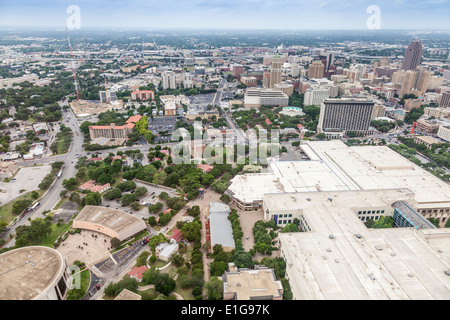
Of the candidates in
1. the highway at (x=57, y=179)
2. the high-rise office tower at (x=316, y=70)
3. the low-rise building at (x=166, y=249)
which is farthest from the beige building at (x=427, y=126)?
the highway at (x=57, y=179)

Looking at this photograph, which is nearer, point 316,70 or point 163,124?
point 163,124

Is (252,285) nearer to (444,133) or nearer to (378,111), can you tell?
(444,133)

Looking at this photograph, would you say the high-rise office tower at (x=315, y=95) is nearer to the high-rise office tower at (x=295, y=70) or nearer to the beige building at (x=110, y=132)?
the high-rise office tower at (x=295, y=70)

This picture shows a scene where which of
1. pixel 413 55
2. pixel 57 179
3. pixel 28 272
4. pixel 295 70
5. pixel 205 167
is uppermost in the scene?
pixel 413 55

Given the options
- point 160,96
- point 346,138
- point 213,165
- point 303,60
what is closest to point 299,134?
point 346,138

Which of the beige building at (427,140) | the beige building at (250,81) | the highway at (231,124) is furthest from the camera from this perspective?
the beige building at (250,81)

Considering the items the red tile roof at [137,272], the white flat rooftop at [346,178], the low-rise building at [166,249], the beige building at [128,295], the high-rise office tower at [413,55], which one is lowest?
the red tile roof at [137,272]

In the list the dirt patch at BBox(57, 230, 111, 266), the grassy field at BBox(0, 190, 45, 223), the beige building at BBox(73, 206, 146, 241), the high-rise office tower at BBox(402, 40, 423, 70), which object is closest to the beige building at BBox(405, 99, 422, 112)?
the high-rise office tower at BBox(402, 40, 423, 70)

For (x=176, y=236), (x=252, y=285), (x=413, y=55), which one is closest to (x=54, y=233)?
(x=176, y=236)
